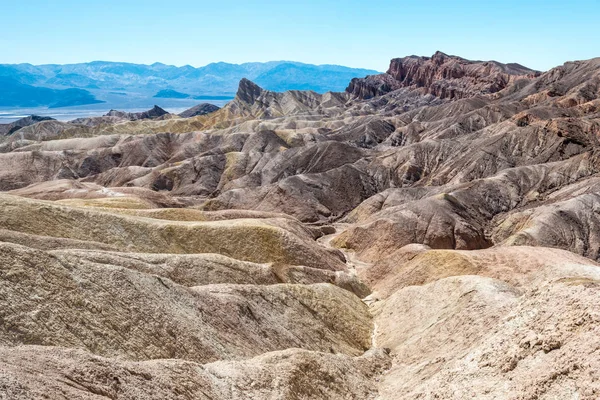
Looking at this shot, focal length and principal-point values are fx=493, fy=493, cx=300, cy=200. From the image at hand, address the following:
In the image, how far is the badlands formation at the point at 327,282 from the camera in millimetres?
19172

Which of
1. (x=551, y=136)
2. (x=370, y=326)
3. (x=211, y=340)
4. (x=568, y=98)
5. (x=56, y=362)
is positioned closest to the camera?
(x=56, y=362)

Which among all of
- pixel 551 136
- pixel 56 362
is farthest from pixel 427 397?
pixel 551 136

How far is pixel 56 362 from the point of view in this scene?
17750 millimetres

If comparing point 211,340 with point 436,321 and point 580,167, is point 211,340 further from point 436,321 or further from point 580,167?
point 580,167

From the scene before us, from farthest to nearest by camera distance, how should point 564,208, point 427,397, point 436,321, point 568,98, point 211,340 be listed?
point 568,98 → point 564,208 → point 436,321 → point 211,340 → point 427,397

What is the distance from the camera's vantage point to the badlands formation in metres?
19.2

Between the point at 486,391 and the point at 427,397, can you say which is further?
the point at 427,397

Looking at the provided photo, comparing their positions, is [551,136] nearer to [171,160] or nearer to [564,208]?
[564,208]

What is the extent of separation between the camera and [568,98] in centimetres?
13762

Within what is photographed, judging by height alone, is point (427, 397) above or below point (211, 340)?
above

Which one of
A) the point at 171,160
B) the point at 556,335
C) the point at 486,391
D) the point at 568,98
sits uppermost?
the point at 568,98

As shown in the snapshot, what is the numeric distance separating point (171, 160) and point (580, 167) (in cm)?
10583

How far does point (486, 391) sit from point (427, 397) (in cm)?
282

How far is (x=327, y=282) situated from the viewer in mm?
47719
